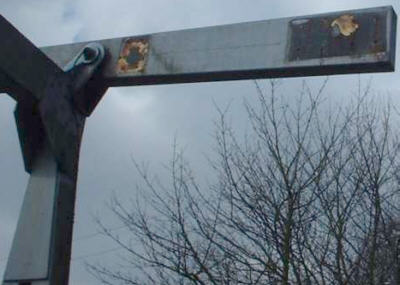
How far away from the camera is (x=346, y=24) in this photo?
3189mm

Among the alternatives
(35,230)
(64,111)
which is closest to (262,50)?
(64,111)

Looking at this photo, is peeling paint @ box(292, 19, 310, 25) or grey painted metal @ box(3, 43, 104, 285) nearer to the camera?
grey painted metal @ box(3, 43, 104, 285)

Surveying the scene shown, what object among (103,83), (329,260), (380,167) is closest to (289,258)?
(329,260)

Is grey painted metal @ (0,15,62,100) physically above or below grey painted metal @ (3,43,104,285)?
above

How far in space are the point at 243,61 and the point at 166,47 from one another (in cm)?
37

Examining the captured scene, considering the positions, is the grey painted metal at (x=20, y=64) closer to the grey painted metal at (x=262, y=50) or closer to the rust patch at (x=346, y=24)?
the grey painted metal at (x=262, y=50)

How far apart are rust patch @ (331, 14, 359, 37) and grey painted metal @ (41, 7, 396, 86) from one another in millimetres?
14

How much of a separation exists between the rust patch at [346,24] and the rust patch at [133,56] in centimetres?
84

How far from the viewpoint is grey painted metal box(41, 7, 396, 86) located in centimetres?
313

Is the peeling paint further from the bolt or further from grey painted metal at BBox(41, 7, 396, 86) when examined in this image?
the bolt

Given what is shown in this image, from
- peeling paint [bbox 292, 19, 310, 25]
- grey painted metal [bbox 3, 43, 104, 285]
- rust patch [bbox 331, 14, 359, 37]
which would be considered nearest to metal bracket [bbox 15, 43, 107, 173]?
grey painted metal [bbox 3, 43, 104, 285]

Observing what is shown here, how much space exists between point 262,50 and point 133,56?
1.98ft

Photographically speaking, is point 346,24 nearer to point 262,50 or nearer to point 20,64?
point 262,50

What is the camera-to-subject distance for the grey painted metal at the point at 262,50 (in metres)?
3.13
